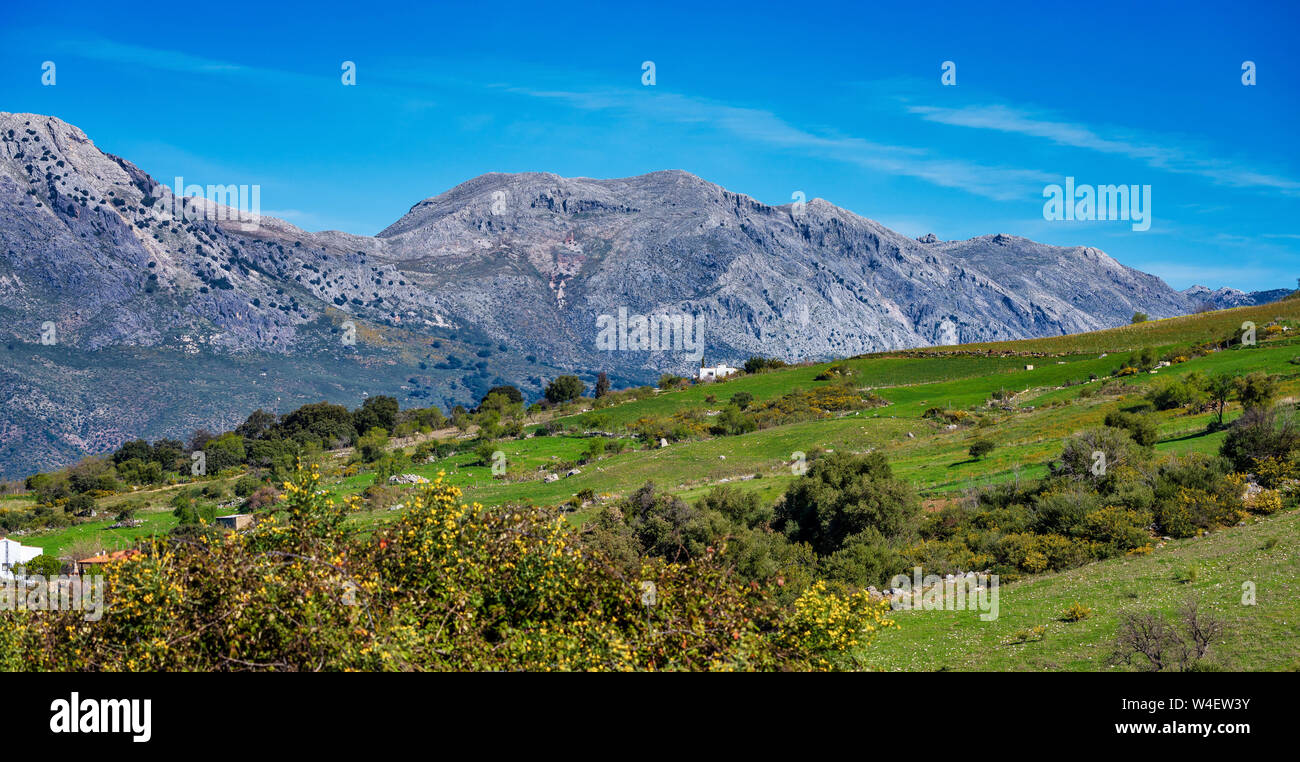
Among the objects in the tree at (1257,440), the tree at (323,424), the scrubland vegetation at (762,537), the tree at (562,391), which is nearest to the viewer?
the scrubland vegetation at (762,537)

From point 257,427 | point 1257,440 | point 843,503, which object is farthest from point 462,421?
point 1257,440

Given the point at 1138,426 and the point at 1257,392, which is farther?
the point at 1257,392

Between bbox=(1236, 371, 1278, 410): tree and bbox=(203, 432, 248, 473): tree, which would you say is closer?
bbox=(1236, 371, 1278, 410): tree

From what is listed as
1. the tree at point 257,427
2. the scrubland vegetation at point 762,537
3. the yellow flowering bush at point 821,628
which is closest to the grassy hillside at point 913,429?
the scrubland vegetation at point 762,537

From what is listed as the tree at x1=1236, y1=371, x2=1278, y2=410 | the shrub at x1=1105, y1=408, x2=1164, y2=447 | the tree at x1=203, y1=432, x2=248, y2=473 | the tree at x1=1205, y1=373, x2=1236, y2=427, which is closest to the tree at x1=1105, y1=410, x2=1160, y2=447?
the shrub at x1=1105, y1=408, x2=1164, y2=447

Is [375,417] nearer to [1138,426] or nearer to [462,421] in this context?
[462,421]

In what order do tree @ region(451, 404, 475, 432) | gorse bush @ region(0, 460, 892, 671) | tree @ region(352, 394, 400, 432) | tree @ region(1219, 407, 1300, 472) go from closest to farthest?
1. gorse bush @ region(0, 460, 892, 671)
2. tree @ region(1219, 407, 1300, 472)
3. tree @ region(451, 404, 475, 432)
4. tree @ region(352, 394, 400, 432)

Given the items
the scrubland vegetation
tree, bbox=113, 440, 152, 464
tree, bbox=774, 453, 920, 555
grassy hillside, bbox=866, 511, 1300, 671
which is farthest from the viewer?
tree, bbox=113, 440, 152, 464

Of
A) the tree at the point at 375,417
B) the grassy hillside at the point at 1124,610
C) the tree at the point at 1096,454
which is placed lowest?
the grassy hillside at the point at 1124,610

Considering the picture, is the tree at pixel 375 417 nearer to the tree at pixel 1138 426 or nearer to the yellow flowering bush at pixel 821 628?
the tree at pixel 1138 426

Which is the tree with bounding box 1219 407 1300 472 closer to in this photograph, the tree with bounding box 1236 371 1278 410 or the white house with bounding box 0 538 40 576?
the tree with bounding box 1236 371 1278 410

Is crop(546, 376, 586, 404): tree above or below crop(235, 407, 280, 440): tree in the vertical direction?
above
